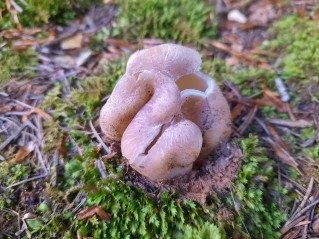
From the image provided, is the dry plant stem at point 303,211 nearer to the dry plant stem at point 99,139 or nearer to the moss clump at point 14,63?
the dry plant stem at point 99,139

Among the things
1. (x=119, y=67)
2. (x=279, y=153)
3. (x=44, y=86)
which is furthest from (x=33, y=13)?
(x=279, y=153)

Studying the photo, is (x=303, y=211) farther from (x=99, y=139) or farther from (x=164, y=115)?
(x=99, y=139)

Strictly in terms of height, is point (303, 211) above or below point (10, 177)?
below

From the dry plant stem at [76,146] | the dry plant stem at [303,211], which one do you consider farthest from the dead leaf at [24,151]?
the dry plant stem at [303,211]

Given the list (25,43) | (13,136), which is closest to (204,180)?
(13,136)

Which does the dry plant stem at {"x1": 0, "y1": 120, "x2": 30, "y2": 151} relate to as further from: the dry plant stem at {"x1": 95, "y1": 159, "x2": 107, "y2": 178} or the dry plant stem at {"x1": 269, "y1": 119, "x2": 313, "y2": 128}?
the dry plant stem at {"x1": 269, "y1": 119, "x2": 313, "y2": 128}

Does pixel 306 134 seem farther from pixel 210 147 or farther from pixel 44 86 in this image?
pixel 44 86

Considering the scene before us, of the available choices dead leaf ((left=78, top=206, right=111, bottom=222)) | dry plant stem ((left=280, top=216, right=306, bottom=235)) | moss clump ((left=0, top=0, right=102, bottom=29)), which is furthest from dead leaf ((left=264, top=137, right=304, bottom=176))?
moss clump ((left=0, top=0, right=102, bottom=29))
